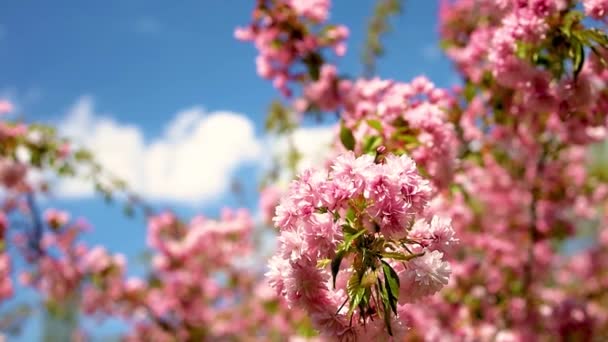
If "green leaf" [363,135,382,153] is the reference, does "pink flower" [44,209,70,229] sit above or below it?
above

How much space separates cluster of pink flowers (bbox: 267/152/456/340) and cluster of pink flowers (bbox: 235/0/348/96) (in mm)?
2163

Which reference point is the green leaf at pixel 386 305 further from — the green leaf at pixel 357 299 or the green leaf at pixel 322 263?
the green leaf at pixel 322 263

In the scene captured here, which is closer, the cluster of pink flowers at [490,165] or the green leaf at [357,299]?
the green leaf at [357,299]

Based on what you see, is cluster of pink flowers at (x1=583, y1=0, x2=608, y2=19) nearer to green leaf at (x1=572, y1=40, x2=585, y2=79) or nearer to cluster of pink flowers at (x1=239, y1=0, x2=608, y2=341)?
cluster of pink flowers at (x1=239, y1=0, x2=608, y2=341)

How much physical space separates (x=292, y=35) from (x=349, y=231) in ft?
7.56

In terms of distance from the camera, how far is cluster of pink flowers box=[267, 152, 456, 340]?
1.29m

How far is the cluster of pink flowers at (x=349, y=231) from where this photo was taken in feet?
4.23

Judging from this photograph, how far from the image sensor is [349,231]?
4.26 feet

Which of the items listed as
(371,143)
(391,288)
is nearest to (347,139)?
(371,143)

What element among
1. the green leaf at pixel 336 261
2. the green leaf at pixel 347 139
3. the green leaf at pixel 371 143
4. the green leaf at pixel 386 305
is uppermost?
the green leaf at pixel 371 143

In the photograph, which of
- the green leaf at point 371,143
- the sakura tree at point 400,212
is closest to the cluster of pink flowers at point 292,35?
the sakura tree at point 400,212

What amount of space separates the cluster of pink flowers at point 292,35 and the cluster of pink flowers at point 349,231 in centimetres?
216

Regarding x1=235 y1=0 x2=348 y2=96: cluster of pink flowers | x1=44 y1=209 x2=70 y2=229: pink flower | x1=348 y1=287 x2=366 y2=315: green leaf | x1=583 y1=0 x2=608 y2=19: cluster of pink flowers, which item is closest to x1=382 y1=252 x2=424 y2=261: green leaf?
x1=348 y1=287 x2=366 y2=315: green leaf

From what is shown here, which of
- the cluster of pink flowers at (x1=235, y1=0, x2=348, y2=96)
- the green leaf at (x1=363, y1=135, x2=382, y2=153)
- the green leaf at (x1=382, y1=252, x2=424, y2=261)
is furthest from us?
the cluster of pink flowers at (x1=235, y1=0, x2=348, y2=96)
